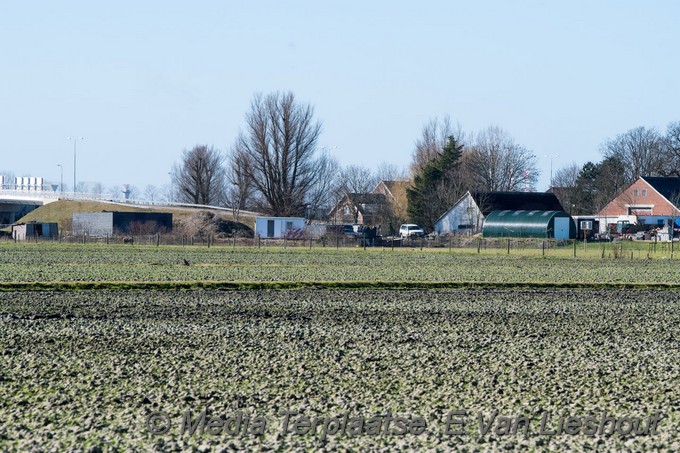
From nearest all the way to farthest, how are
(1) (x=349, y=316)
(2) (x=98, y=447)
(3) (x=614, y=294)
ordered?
(2) (x=98, y=447)
(1) (x=349, y=316)
(3) (x=614, y=294)

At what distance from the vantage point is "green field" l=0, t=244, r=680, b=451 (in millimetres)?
13695

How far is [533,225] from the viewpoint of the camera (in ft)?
296

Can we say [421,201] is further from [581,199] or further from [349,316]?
[349,316]

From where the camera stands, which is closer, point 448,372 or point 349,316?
point 448,372

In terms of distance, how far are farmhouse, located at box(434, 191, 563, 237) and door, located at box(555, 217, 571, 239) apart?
37.4 ft

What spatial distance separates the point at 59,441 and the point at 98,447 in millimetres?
622

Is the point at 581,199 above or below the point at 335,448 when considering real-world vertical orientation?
above

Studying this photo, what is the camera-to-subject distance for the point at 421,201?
370 feet

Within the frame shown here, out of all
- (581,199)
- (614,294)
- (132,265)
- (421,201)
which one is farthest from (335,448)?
(581,199)

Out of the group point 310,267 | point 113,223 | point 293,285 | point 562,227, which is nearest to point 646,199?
point 562,227

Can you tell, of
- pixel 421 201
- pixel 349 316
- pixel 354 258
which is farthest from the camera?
pixel 421 201

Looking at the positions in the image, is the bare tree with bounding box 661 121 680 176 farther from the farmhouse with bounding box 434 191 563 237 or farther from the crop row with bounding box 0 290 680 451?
the crop row with bounding box 0 290 680 451

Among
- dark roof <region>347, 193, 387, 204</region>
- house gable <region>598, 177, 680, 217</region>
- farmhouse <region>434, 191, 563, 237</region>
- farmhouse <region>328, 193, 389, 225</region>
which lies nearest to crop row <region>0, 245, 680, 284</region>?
farmhouse <region>434, 191, 563, 237</region>

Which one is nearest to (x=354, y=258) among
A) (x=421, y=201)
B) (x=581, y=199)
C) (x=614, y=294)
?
(x=614, y=294)
